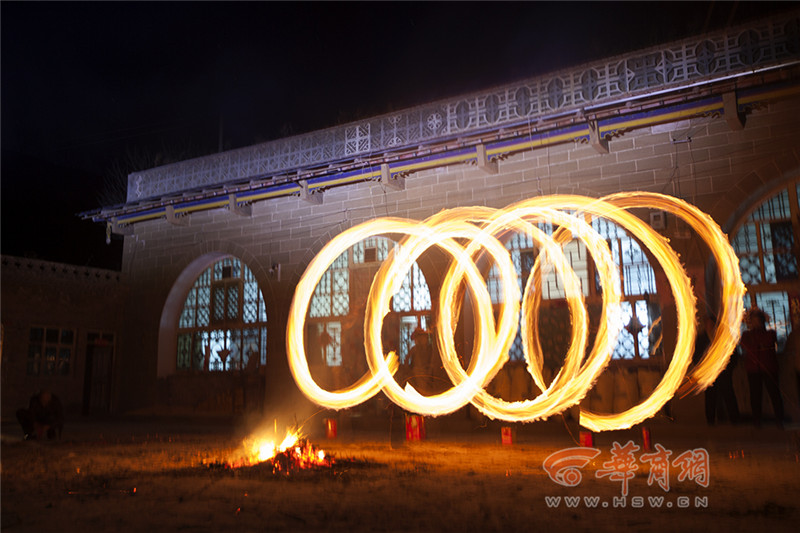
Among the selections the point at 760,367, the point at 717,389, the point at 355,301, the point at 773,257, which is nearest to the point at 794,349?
the point at 760,367

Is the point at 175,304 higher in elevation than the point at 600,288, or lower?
higher

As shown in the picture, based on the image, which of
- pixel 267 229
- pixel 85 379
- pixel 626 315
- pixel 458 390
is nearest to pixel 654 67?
pixel 626 315

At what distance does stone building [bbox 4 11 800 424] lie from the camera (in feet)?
33.9

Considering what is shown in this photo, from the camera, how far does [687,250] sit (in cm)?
1058

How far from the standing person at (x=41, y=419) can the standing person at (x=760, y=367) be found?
1128cm

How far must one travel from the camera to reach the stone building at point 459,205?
1032 cm

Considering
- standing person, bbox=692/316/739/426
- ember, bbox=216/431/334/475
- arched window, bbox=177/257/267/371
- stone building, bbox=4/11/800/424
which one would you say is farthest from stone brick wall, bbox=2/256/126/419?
standing person, bbox=692/316/739/426

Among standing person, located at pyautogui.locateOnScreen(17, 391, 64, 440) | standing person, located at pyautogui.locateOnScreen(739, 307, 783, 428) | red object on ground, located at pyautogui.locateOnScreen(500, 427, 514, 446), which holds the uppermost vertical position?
standing person, located at pyautogui.locateOnScreen(739, 307, 783, 428)

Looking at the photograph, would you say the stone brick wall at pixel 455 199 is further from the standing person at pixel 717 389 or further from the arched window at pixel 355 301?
the standing person at pixel 717 389

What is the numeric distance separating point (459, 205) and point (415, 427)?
4587mm

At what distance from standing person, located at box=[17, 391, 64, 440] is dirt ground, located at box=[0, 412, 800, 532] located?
569 mm

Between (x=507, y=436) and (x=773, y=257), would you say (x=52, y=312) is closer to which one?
(x=507, y=436)

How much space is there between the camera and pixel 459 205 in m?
12.9

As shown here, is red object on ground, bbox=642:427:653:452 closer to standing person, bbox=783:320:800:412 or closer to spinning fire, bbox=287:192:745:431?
spinning fire, bbox=287:192:745:431
